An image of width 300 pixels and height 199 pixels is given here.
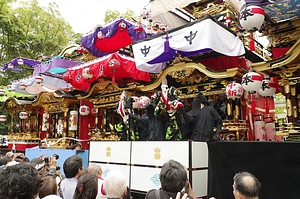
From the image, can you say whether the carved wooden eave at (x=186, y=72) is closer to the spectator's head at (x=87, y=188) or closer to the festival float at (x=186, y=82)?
the festival float at (x=186, y=82)

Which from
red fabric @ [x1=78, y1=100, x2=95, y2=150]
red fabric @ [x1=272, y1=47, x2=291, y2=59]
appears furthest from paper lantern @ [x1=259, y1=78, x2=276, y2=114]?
red fabric @ [x1=78, y1=100, x2=95, y2=150]

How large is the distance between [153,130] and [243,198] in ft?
13.7

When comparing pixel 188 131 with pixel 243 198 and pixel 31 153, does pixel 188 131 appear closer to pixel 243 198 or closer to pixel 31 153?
pixel 243 198

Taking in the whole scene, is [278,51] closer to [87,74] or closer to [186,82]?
[186,82]

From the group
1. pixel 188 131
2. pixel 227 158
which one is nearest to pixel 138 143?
pixel 188 131

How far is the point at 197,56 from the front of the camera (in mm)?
9555

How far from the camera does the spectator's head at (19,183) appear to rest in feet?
6.91

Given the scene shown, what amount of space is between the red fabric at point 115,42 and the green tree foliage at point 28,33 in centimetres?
1147

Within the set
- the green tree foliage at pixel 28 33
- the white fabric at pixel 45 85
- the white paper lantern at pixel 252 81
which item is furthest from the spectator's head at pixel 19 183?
the green tree foliage at pixel 28 33

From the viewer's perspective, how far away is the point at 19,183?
212cm

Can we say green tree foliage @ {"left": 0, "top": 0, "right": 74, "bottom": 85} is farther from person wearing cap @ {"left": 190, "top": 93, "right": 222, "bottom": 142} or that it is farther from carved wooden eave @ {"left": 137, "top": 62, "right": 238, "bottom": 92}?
person wearing cap @ {"left": 190, "top": 93, "right": 222, "bottom": 142}

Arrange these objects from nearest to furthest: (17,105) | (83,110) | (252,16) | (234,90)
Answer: (252,16)
(234,90)
(83,110)
(17,105)

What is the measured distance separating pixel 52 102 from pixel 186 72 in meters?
8.91

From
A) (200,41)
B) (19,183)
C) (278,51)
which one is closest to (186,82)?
(200,41)
